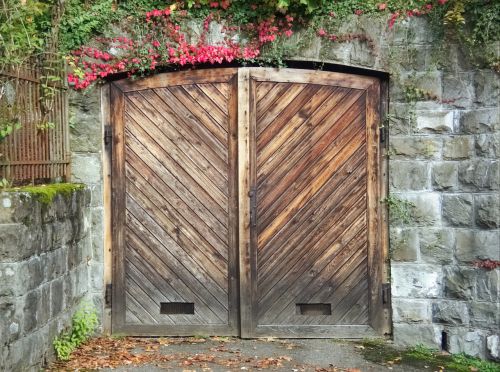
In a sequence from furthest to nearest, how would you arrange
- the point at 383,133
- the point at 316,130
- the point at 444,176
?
the point at 316,130
the point at 383,133
the point at 444,176

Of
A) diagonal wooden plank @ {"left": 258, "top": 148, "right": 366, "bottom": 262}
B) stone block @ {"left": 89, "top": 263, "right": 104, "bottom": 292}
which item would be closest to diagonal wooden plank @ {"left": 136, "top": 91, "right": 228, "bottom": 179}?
diagonal wooden plank @ {"left": 258, "top": 148, "right": 366, "bottom": 262}

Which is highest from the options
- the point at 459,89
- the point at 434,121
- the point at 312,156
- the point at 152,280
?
the point at 459,89

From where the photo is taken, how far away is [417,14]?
595 cm

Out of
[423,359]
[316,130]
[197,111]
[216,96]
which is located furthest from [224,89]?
[423,359]

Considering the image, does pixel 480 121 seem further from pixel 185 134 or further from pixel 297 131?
pixel 185 134

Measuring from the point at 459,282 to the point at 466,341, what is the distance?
545 millimetres

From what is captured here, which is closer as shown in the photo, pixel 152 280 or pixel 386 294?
pixel 386 294

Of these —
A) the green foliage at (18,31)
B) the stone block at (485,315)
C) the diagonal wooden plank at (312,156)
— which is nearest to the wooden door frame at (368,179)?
the diagonal wooden plank at (312,156)

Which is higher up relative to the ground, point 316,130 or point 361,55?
point 361,55

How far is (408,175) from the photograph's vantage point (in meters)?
6.06

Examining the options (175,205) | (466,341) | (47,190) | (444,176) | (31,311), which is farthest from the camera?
(175,205)

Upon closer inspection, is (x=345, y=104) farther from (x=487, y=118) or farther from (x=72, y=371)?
(x=72, y=371)

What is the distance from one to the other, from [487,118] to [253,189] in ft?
7.59

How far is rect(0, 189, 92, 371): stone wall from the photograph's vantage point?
15.4 ft
